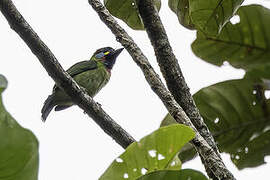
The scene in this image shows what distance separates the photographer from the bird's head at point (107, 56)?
5650mm

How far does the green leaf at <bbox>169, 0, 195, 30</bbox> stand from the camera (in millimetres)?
2869

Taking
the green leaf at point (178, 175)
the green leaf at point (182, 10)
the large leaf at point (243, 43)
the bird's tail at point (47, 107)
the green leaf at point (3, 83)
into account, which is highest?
the green leaf at point (3, 83)

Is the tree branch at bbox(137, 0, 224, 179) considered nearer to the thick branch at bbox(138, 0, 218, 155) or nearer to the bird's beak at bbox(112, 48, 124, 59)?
the thick branch at bbox(138, 0, 218, 155)

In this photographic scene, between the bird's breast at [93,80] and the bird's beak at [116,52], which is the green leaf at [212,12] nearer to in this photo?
the bird's breast at [93,80]

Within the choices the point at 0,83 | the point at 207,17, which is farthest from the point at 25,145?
the point at 207,17

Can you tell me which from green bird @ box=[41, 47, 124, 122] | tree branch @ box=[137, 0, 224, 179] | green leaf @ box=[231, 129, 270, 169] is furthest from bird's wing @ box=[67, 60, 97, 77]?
green leaf @ box=[231, 129, 270, 169]

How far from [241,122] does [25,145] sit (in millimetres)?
1459

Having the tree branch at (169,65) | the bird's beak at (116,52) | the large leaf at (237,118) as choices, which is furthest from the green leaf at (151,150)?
the bird's beak at (116,52)

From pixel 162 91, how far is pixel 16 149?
3.44 ft

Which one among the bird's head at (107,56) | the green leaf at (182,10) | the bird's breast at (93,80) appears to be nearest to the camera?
the green leaf at (182,10)

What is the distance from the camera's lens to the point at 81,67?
5.29 meters

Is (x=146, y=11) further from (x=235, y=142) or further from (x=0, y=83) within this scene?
(x=0, y=83)

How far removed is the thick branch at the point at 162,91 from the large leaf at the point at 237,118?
27 cm

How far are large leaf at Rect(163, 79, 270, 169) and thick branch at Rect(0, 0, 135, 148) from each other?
38 cm
